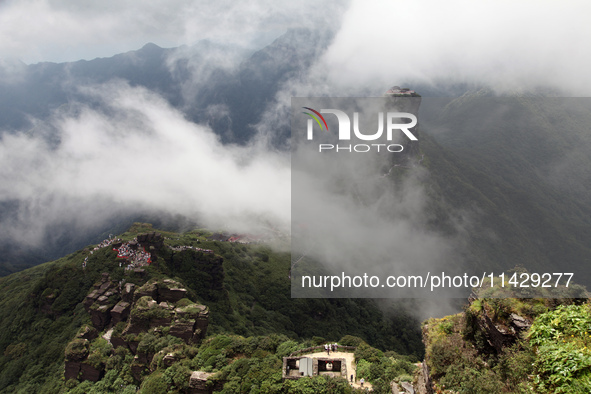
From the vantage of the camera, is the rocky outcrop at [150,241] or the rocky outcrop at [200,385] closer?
the rocky outcrop at [200,385]

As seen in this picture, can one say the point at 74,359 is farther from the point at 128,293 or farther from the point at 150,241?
the point at 150,241

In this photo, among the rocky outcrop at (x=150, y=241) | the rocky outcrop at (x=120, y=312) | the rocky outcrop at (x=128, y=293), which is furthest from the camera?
the rocky outcrop at (x=150, y=241)

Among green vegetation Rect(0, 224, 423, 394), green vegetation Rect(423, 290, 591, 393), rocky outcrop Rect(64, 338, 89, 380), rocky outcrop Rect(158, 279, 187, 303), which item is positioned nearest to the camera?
green vegetation Rect(423, 290, 591, 393)

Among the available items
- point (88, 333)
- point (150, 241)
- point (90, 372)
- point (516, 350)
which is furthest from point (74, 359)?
point (516, 350)

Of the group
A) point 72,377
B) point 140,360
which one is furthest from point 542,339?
point 72,377

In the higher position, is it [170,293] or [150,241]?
[150,241]

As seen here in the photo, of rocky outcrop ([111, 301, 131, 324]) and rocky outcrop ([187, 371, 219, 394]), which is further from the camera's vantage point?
rocky outcrop ([111, 301, 131, 324])

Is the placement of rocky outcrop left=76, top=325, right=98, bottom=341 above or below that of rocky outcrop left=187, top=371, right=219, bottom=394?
above

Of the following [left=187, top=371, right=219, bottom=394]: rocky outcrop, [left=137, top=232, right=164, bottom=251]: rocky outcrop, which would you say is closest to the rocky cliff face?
[left=187, top=371, right=219, bottom=394]: rocky outcrop

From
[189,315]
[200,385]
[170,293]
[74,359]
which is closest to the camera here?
[200,385]

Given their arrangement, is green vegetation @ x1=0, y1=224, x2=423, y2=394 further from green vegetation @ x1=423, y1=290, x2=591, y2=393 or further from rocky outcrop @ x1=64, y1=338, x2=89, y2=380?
green vegetation @ x1=423, y1=290, x2=591, y2=393

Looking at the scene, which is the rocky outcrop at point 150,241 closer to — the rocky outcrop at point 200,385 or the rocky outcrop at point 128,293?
the rocky outcrop at point 128,293

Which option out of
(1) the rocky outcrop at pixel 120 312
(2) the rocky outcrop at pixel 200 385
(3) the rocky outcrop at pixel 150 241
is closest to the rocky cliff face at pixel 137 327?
(1) the rocky outcrop at pixel 120 312

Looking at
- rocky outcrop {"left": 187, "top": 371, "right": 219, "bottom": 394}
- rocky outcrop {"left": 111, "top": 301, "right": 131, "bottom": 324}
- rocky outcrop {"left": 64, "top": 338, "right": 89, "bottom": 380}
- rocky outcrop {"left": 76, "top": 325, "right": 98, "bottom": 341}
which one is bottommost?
rocky outcrop {"left": 187, "top": 371, "right": 219, "bottom": 394}
